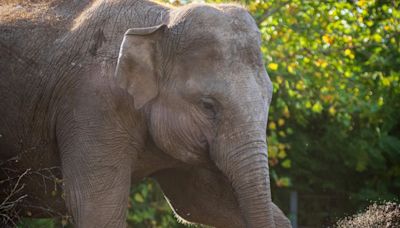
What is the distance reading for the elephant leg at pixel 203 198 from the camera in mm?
7906

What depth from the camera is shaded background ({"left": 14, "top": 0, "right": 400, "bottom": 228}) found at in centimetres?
1262

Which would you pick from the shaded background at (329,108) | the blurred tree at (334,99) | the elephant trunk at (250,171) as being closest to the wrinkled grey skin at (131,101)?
the elephant trunk at (250,171)

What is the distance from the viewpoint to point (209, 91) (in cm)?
706

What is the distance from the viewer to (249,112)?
695 cm

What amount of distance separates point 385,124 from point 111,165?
7173 mm

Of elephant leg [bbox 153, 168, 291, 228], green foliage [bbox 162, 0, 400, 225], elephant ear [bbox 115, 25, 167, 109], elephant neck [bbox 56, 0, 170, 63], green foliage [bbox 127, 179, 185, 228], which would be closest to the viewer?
elephant ear [bbox 115, 25, 167, 109]

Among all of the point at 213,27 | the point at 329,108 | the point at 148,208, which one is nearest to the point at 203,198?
the point at 213,27

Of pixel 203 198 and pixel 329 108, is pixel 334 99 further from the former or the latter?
pixel 203 198

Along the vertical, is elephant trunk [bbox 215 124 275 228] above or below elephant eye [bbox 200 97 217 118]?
below

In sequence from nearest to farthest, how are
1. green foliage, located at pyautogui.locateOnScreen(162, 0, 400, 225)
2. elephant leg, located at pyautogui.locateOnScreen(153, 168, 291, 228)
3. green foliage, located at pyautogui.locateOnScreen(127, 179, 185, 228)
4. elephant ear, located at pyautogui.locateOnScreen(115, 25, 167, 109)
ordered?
elephant ear, located at pyautogui.locateOnScreen(115, 25, 167, 109) < elephant leg, located at pyautogui.locateOnScreen(153, 168, 291, 228) < green foliage, located at pyautogui.locateOnScreen(127, 179, 185, 228) < green foliage, located at pyautogui.locateOnScreen(162, 0, 400, 225)

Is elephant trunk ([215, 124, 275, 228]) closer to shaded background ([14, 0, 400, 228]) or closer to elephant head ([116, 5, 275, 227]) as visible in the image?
elephant head ([116, 5, 275, 227])

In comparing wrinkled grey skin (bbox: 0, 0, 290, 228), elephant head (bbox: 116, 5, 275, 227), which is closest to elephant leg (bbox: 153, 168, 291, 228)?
wrinkled grey skin (bbox: 0, 0, 290, 228)

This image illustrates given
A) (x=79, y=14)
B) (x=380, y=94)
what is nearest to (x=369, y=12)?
(x=380, y=94)

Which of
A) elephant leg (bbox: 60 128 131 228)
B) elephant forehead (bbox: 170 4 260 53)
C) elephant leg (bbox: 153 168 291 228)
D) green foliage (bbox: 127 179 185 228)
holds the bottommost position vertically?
green foliage (bbox: 127 179 185 228)
